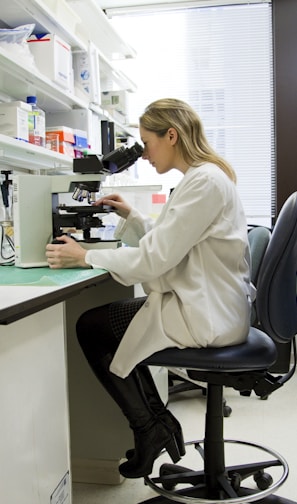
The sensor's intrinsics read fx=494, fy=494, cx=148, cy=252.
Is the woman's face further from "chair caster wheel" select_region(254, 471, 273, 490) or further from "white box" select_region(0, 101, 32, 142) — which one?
"chair caster wheel" select_region(254, 471, 273, 490)

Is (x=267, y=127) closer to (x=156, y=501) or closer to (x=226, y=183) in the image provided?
(x=226, y=183)

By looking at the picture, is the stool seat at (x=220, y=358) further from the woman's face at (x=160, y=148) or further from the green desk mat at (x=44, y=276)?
the woman's face at (x=160, y=148)

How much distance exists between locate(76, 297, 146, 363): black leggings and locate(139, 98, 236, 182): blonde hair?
48 cm

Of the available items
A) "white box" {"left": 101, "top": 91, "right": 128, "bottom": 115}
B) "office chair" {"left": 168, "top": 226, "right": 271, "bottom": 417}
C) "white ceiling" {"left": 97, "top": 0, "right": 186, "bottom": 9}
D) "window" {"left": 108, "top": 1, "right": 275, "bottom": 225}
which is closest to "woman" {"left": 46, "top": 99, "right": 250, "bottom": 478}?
"office chair" {"left": 168, "top": 226, "right": 271, "bottom": 417}

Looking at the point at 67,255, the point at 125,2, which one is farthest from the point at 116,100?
the point at 67,255

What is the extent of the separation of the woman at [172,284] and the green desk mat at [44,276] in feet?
0.14

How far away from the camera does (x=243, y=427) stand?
89.0 inches

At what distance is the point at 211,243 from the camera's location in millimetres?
1335

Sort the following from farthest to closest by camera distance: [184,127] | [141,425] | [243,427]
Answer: [243,427], [184,127], [141,425]

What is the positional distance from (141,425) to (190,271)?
46 centimetres

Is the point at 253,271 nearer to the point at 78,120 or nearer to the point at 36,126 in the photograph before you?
the point at 36,126

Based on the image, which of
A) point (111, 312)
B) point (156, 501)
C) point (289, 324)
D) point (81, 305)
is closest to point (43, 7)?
point (81, 305)

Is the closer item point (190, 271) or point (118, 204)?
point (190, 271)

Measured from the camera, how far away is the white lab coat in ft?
4.21
